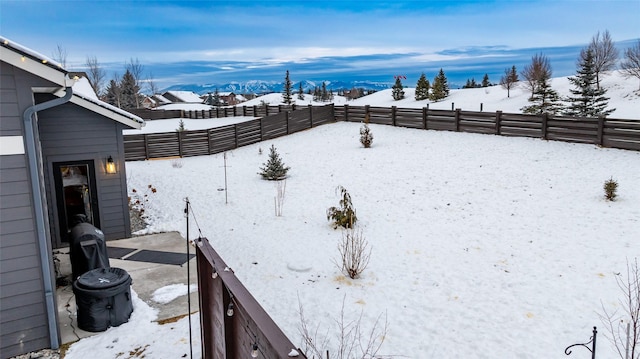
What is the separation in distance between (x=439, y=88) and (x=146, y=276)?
142 ft

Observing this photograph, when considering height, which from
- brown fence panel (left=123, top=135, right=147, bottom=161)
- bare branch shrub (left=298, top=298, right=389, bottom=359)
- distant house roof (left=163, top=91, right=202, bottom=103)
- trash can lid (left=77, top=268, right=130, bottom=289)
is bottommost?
bare branch shrub (left=298, top=298, right=389, bottom=359)

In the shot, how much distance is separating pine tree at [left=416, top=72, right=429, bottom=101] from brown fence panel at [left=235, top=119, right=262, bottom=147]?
102 feet

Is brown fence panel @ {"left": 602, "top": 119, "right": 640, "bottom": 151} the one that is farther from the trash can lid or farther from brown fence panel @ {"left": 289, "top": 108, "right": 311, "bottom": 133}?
the trash can lid

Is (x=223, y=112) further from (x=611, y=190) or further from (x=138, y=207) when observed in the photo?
(x=611, y=190)

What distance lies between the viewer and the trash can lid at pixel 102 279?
6219 millimetres

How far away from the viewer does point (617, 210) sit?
10.2 meters

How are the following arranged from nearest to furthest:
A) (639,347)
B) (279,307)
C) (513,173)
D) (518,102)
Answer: (639,347), (279,307), (513,173), (518,102)

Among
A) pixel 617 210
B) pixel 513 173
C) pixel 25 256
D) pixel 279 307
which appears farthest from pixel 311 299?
pixel 513 173

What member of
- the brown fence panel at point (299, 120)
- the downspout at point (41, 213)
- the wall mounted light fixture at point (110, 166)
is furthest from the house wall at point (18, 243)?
the brown fence panel at point (299, 120)

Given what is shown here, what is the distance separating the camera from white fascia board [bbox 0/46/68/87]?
5.18m

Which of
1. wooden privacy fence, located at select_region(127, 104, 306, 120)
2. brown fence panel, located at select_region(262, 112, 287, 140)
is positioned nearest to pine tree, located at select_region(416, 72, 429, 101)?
wooden privacy fence, located at select_region(127, 104, 306, 120)

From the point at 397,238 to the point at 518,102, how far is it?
3621cm

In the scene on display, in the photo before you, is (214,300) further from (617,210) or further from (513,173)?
(513,173)

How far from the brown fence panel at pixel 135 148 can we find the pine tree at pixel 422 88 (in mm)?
36678
